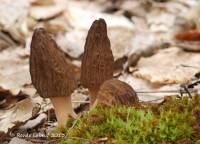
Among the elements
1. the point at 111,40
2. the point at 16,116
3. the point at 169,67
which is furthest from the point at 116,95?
the point at 111,40

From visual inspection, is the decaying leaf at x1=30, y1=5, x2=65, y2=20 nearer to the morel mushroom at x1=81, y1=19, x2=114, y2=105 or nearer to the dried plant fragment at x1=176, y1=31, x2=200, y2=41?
the dried plant fragment at x1=176, y1=31, x2=200, y2=41

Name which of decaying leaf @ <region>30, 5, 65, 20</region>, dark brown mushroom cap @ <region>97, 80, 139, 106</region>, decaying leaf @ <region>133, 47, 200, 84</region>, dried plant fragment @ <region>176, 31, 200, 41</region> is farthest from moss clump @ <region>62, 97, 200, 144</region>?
decaying leaf @ <region>30, 5, 65, 20</region>

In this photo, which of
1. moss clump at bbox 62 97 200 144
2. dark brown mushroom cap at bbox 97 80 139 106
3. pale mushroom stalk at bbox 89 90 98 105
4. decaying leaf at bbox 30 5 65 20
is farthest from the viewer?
decaying leaf at bbox 30 5 65 20

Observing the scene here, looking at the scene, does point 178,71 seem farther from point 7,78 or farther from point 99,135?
point 99,135

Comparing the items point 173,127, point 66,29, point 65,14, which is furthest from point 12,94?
point 65,14

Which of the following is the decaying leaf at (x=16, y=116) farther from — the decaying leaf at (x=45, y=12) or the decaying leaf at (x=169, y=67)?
the decaying leaf at (x=45, y=12)

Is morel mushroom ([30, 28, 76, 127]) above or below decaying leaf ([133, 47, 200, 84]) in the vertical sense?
above
